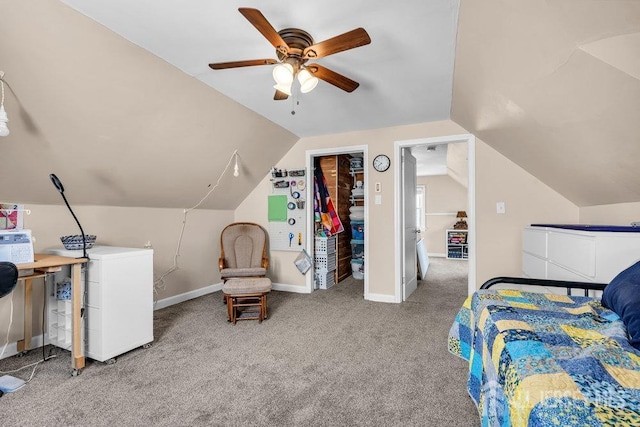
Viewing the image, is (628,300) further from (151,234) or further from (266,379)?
(151,234)

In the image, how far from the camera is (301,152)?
4.31 m

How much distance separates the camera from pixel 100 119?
89.2 inches

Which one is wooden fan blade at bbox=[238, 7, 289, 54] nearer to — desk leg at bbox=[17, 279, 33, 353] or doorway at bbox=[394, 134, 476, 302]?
doorway at bbox=[394, 134, 476, 302]

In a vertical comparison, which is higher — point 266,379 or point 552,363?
point 552,363

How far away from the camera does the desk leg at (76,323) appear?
81.4 inches

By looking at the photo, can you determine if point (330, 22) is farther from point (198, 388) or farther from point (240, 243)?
point (240, 243)

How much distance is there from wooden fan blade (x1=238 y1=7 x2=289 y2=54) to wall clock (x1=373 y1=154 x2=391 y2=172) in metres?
2.29

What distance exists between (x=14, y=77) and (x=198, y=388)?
2.18 metres

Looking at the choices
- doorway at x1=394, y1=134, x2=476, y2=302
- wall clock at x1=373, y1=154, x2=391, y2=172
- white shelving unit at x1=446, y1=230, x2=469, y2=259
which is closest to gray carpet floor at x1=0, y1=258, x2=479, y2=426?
doorway at x1=394, y1=134, x2=476, y2=302

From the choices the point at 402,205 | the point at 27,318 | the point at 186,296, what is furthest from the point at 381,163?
the point at 27,318

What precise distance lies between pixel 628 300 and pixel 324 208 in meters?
3.62

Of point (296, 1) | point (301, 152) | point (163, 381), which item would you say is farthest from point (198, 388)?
point (301, 152)

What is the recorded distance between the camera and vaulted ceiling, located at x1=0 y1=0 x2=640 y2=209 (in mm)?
1484

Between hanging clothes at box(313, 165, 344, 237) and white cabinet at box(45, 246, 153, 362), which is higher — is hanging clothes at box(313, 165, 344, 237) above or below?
above
